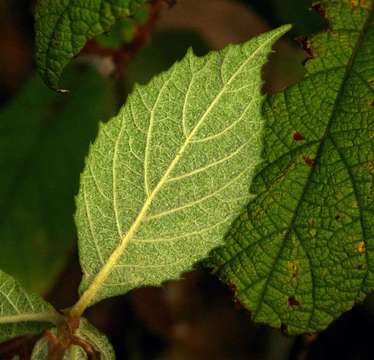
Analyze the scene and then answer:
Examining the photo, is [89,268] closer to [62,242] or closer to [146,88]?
[146,88]

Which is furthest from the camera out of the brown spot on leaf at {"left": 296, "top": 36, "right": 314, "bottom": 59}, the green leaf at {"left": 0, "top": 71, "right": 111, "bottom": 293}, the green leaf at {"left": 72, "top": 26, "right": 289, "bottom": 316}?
the green leaf at {"left": 0, "top": 71, "right": 111, "bottom": 293}

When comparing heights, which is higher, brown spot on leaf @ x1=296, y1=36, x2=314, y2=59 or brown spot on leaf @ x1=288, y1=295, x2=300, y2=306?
brown spot on leaf @ x1=296, y1=36, x2=314, y2=59

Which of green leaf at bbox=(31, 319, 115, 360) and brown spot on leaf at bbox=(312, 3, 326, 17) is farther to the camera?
brown spot on leaf at bbox=(312, 3, 326, 17)

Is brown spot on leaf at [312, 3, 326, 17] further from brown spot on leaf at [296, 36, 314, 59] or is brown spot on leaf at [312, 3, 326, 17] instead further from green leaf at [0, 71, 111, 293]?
green leaf at [0, 71, 111, 293]

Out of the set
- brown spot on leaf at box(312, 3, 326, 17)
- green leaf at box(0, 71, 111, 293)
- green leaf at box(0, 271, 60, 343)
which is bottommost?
green leaf at box(0, 71, 111, 293)

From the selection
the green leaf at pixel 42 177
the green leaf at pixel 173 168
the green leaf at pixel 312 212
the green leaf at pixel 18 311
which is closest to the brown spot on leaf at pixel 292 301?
the green leaf at pixel 312 212

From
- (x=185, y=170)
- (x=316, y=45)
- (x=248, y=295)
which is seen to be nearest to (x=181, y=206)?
(x=185, y=170)

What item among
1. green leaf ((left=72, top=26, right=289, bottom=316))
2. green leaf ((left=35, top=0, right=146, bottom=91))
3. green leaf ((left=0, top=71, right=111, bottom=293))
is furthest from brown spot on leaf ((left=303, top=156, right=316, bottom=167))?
green leaf ((left=0, top=71, right=111, bottom=293))

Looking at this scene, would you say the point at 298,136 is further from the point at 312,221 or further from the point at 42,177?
the point at 42,177
